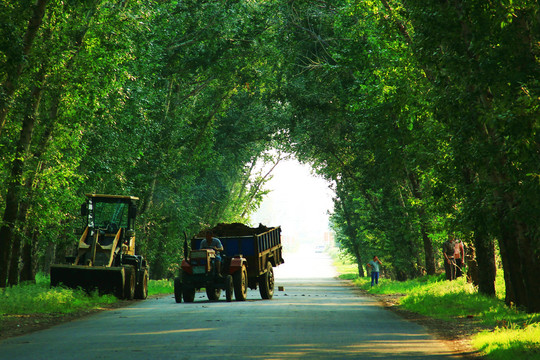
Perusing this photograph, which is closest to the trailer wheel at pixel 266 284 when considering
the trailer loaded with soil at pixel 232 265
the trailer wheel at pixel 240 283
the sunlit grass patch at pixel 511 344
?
the trailer loaded with soil at pixel 232 265

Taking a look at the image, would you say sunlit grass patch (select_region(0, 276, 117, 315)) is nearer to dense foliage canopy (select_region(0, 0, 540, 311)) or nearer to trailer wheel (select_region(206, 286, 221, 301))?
dense foliage canopy (select_region(0, 0, 540, 311))

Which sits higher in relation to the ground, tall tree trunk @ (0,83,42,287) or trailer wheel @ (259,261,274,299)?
tall tree trunk @ (0,83,42,287)

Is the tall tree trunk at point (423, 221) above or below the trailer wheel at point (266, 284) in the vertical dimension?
above

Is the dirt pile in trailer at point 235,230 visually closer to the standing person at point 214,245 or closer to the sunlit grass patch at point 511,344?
the standing person at point 214,245

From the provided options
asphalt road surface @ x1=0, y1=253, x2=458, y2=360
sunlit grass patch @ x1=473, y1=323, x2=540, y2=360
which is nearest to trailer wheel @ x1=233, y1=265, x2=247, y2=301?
asphalt road surface @ x1=0, y1=253, x2=458, y2=360

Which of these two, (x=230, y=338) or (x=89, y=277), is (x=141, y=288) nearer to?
(x=89, y=277)

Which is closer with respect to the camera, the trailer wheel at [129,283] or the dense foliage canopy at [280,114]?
the dense foliage canopy at [280,114]

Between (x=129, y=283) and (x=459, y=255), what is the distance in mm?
15263

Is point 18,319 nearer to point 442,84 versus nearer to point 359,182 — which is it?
point 442,84

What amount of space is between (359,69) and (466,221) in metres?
16.3

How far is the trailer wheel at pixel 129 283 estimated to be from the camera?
24312 mm

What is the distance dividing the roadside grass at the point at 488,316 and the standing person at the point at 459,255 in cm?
204

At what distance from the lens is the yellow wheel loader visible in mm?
22938

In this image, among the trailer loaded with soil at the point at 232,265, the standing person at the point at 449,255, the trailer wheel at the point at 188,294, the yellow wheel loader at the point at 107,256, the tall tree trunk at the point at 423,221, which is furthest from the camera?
the tall tree trunk at the point at 423,221
